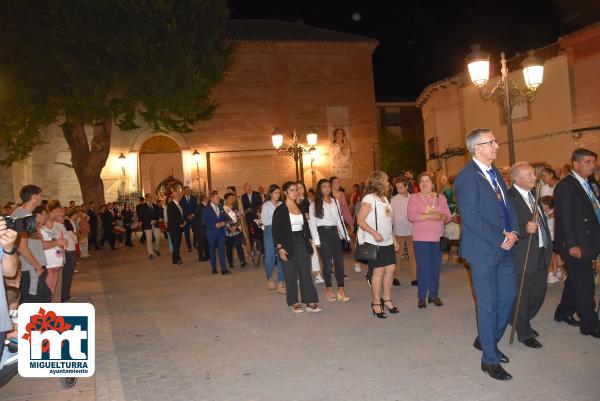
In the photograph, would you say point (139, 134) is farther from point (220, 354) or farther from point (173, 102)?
point (220, 354)

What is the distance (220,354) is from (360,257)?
224 cm

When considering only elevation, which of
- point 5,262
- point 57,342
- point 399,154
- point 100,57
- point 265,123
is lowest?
point 57,342

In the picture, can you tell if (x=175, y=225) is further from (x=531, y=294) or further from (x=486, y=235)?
(x=486, y=235)

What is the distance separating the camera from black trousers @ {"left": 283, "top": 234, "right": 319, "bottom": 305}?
7680 millimetres

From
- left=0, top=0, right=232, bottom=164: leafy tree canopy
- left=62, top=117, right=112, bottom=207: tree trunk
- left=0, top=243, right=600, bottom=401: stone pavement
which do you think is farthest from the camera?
left=62, top=117, right=112, bottom=207: tree trunk

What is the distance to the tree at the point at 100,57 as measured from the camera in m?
19.1

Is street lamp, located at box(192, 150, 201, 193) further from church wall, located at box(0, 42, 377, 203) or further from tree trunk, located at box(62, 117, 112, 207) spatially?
tree trunk, located at box(62, 117, 112, 207)

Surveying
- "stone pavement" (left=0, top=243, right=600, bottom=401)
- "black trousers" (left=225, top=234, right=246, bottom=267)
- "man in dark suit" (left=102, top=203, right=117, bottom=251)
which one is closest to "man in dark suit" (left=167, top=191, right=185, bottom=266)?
"black trousers" (left=225, top=234, right=246, bottom=267)

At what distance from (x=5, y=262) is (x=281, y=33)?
31448 mm

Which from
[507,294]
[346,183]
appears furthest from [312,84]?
[507,294]

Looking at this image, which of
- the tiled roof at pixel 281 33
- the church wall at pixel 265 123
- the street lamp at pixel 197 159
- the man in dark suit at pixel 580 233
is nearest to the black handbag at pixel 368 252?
the man in dark suit at pixel 580 233

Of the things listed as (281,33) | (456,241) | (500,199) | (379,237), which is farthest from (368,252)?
(281,33)

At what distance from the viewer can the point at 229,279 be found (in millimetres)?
11414

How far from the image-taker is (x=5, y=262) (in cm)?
395
